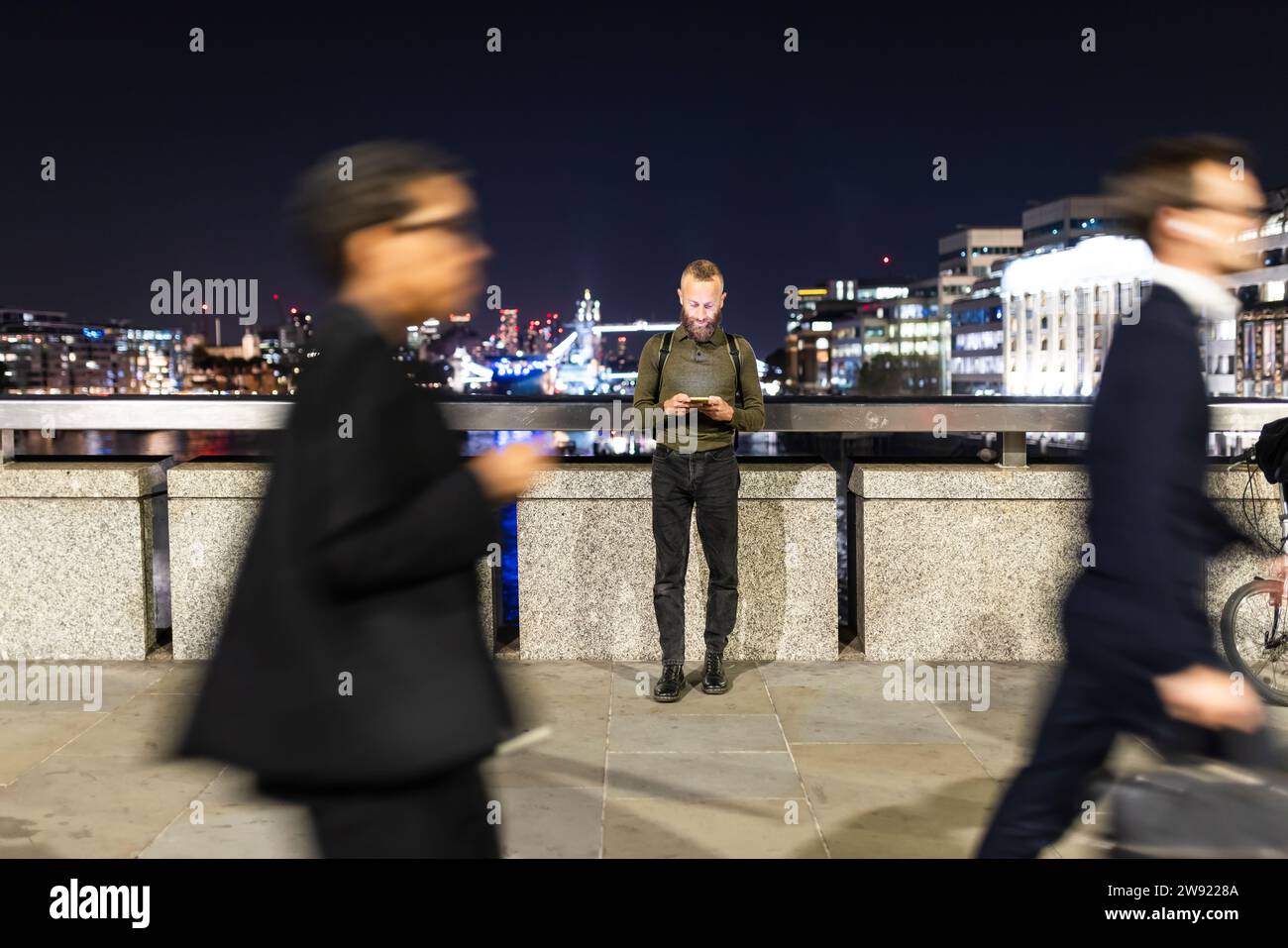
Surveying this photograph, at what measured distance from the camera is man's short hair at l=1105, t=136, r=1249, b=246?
2.98 m

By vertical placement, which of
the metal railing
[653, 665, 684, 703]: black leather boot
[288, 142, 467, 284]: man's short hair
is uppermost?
[288, 142, 467, 284]: man's short hair

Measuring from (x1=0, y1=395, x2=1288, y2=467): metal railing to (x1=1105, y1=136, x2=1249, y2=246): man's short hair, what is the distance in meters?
3.89

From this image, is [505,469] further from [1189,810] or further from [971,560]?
[971,560]

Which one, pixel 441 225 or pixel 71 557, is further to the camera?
pixel 71 557

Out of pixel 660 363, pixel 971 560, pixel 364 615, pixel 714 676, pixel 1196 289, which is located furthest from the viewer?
pixel 971 560

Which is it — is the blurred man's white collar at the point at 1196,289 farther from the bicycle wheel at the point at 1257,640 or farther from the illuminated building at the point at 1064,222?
the illuminated building at the point at 1064,222

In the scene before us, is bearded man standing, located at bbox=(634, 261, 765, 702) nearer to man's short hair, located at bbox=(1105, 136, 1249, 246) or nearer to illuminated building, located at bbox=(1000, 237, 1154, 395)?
man's short hair, located at bbox=(1105, 136, 1249, 246)

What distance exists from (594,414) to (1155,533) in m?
4.66

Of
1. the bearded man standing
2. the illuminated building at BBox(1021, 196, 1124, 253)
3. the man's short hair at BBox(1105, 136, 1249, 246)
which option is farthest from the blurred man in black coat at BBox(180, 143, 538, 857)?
the illuminated building at BBox(1021, 196, 1124, 253)

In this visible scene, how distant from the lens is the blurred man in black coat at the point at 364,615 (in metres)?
2.23

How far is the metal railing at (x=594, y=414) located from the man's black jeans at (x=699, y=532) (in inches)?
21.2

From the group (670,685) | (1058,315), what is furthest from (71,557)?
(1058,315)

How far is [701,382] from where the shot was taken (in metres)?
6.52

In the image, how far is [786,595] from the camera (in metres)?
7.42
